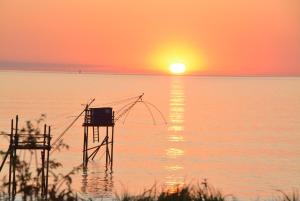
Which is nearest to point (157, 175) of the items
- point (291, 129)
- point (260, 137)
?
point (260, 137)

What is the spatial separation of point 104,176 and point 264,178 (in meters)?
16.9

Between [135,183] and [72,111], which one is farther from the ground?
[72,111]

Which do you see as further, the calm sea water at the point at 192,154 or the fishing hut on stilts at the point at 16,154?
the calm sea water at the point at 192,154

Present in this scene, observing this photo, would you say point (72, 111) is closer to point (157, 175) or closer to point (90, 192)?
point (157, 175)

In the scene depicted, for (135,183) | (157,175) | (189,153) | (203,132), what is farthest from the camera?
(203,132)

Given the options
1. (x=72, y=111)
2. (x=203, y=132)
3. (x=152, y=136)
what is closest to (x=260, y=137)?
(x=203, y=132)

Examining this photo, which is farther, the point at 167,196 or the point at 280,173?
the point at 280,173

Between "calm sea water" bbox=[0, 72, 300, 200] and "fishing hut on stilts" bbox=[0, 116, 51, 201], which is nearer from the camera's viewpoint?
"fishing hut on stilts" bbox=[0, 116, 51, 201]

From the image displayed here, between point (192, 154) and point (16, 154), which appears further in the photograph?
point (192, 154)

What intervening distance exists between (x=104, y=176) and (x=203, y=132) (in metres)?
51.5

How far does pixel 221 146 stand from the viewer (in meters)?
90.0

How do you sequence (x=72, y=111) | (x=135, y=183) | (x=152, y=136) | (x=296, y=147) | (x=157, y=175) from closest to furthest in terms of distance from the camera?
1. (x=135, y=183)
2. (x=157, y=175)
3. (x=296, y=147)
4. (x=152, y=136)
5. (x=72, y=111)

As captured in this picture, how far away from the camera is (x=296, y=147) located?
288 ft

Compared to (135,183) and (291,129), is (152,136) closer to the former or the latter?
(291,129)
